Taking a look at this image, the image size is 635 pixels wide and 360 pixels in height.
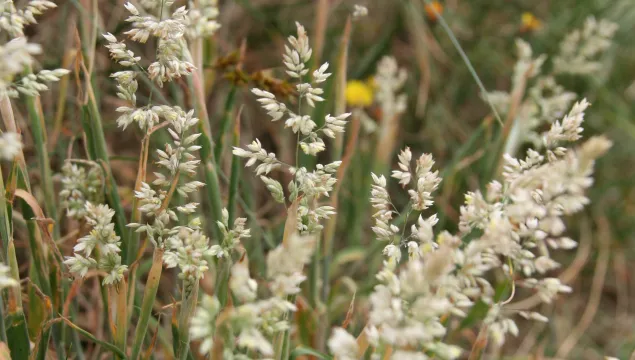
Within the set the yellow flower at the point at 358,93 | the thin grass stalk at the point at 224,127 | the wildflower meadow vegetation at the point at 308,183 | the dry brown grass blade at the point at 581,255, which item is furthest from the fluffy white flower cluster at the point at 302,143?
the dry brown grass blade at the point at 581,255

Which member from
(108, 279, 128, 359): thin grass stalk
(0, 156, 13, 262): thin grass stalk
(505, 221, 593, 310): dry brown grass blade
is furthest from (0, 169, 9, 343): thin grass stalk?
(505, 221, 593, 310): dry brown grass blade

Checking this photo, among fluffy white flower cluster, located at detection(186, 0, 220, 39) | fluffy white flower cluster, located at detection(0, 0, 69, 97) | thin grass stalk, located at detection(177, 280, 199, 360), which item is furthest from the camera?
fluffy white flower cluster, located at detection(186, 0, 220, 39)

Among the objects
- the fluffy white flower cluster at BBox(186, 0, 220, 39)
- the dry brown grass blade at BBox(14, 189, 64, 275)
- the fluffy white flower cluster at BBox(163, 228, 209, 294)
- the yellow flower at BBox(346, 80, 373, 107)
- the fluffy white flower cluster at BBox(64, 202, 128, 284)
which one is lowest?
the dry brown grass blade at BBox(14, 189, 64, 275)

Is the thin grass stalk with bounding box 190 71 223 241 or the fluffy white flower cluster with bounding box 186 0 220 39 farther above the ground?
the fluffy white flower cluster with bounding box 186 0 220 39

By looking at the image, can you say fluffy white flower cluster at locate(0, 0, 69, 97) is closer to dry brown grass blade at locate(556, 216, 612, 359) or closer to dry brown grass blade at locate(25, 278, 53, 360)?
dry brown grass blade at locate(25, 278, 53, 360)

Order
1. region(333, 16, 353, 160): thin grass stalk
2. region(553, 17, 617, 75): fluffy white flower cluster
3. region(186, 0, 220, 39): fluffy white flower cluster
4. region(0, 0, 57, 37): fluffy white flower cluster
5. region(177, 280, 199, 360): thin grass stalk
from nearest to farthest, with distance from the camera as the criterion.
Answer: region(0, 0, 57, 37): fluffy white flower cluster < region(177, 280, 199, 360): thin grass stalk < region(186, 0, 220, 39): fluffy white flower cluster < region(333, 16, 353, 160): thin grass stalk < region(553, 17, 617, 75): fluffy white flower cluster

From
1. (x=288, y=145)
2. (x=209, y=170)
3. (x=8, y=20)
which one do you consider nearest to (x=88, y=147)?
(x=209, y=170)

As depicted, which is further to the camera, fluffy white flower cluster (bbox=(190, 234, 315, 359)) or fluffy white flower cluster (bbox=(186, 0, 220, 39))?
fluffy white flower cluster (bbox=(186, 0, 220, 39))

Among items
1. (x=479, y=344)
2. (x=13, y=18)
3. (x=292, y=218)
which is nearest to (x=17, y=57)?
(x=13, y=18)
